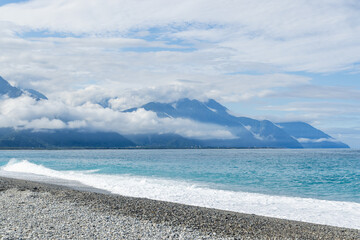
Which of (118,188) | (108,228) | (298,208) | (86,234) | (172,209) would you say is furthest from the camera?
(118,188)

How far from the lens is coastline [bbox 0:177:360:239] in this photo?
12.9 m

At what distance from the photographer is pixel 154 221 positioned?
1505 centimetres

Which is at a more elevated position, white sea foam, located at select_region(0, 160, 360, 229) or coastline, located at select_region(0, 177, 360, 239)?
coastline, located at select_region(0, 177, 360, 239)

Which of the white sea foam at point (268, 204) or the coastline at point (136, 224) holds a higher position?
the coastline at point (136, 224)

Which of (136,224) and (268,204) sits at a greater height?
(136,224)

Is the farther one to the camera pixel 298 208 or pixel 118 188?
pixel 118 188

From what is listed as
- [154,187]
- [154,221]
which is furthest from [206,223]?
[154,187]

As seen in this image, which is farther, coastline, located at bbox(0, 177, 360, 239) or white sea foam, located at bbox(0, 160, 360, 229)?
white sea foam, located at bbox(0, 160, 360, 229)

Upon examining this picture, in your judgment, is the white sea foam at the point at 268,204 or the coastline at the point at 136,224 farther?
the white sea foam at the point at 268,204

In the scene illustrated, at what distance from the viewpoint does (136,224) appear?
14.3 metres

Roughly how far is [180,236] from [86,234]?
313 cm

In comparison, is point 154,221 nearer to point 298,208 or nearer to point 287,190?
point 298,208

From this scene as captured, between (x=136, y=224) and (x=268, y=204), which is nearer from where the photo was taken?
(x=136, y=224)

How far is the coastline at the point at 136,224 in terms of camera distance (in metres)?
12.9
